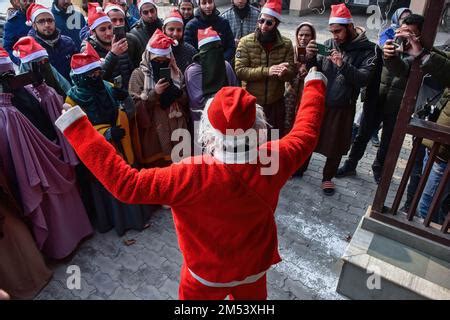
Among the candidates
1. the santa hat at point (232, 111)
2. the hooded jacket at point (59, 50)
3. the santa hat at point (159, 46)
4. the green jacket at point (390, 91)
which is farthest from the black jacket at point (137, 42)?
the santa hat at point (232, 111)

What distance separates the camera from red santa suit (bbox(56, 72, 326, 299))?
70.3 inches

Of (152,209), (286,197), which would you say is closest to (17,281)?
(152,209)

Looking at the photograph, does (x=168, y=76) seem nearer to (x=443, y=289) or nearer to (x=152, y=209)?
(x=152, y=209)

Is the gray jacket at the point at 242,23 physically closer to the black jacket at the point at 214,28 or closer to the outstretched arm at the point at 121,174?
the black jacket at the point at 214,28

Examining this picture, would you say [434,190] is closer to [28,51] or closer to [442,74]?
[442,74]

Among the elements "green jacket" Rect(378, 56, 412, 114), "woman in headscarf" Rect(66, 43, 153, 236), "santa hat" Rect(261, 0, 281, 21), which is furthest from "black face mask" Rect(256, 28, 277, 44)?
"woman in headscarf" Rect(66, 43, 153, 236)

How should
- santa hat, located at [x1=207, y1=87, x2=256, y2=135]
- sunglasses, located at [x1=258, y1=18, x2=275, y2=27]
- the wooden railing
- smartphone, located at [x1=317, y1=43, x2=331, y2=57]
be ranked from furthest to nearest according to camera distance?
sunglasses, located at [x1=258, y1=18, x2=275, y2=27] < smartphone, located at [x1=317, y1=43, x2=331, y2=57] < the wooden railing < santa hat, located at [x1=207, y1=87, x2=256, y2=135]

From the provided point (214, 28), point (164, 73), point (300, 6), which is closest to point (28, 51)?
point (164, 73)

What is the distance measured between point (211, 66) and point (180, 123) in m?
0.71

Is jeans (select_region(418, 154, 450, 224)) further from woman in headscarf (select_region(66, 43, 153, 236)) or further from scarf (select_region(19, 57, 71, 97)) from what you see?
scarf (select_region(19, 57, 71, 97))

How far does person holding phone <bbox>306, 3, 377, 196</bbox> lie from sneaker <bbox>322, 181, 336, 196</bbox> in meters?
0.51

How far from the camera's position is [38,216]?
318cm

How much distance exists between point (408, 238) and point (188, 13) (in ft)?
14.9

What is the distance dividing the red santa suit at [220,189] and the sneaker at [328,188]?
246cm
